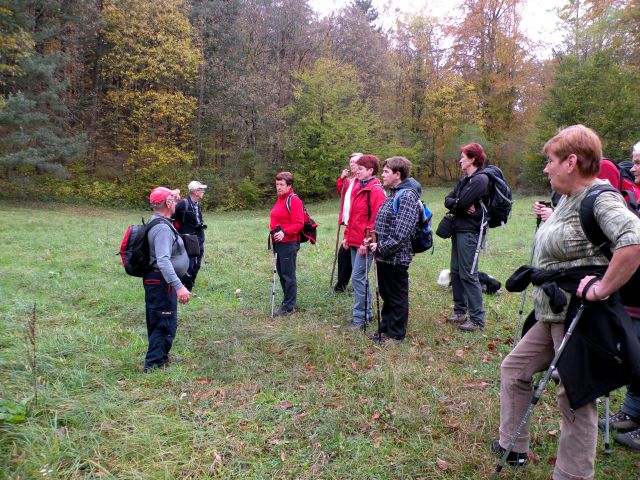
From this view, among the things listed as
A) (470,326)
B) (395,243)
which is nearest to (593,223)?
(395,243)

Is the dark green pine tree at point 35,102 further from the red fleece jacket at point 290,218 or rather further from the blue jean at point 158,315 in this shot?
the blue jean at point 158,315

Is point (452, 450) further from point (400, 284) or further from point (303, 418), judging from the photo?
point (400, 284)

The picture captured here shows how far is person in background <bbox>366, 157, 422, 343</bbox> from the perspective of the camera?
16.5ft

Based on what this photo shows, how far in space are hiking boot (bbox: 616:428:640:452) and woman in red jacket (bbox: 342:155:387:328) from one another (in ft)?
9.40

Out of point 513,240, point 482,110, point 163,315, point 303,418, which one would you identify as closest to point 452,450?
point 303,418

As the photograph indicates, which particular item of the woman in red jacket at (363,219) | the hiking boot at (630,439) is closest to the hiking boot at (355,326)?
the woman in red jacket at (363,219)

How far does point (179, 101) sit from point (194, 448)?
2664 centimetres

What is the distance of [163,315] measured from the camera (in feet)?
14.9

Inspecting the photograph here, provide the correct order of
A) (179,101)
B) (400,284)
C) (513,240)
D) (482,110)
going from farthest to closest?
(482,110) → (179,101) → (513,240) → (400,284)

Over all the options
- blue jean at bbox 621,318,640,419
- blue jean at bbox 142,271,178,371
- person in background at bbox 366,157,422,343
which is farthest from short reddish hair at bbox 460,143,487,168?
blue jean at bbox 142,271,178,371

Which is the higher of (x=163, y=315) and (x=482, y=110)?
(x=482, y=110)

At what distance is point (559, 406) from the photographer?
267 cm

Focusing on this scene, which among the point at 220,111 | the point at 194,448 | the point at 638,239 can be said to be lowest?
the point at 194,448

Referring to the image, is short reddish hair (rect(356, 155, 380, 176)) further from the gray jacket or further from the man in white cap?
the man in white cap
